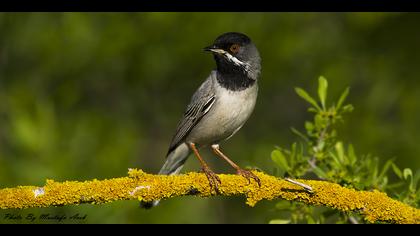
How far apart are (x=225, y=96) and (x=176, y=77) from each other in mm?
3215

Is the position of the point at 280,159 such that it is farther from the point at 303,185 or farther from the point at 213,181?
the point at 303,185

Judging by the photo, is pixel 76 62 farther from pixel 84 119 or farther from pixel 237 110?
pixel 237 110

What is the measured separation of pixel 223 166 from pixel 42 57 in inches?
128

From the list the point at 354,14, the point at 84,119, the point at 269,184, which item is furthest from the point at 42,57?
the point at 269,184

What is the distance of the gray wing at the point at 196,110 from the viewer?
645 cm

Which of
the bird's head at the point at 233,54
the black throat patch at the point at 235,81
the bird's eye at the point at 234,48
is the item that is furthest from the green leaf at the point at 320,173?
the bird's eye at the point at 234,48

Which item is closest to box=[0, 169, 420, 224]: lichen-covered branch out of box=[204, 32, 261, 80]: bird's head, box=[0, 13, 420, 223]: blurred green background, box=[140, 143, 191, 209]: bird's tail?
box=[204, 32, 261, 80]: bird's head

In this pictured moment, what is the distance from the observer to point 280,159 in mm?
5359

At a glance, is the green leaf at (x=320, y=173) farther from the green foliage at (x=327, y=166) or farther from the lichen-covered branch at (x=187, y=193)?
the lichen-covered branch at (x=187, y=193)

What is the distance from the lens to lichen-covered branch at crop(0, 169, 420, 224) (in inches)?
161

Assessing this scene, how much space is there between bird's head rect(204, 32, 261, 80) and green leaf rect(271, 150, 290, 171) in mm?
1293

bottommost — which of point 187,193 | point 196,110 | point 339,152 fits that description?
point 339,152

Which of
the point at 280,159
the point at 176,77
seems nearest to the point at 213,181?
the point at 280,159

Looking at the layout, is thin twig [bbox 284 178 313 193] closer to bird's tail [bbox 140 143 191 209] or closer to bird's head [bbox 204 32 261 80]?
bird's head [bbox 204 32 261 80]
